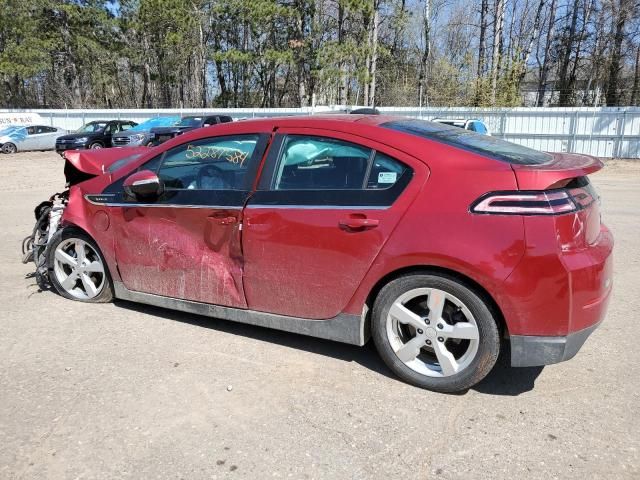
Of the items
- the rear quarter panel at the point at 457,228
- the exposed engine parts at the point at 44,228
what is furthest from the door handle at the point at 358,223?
the exposed engine parts at the point at 44,228

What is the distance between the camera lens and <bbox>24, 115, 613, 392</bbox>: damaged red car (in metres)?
2.93

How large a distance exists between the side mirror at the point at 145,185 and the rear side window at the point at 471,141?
5.63 feet

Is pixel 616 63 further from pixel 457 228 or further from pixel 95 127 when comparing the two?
pixel 457 228

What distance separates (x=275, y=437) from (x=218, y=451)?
0.30 m

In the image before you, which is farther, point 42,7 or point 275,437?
point 42,7

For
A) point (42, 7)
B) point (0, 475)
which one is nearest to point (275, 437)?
point (0, 475)

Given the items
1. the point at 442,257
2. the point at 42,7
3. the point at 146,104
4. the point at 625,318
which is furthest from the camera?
A: the point at 146,104

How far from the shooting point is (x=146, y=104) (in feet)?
155

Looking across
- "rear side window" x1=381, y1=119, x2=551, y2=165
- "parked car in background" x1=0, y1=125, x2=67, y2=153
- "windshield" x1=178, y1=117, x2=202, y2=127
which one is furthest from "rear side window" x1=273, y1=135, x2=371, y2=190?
"parked car in background" x1=0, y1=125, x2=67, y2=153

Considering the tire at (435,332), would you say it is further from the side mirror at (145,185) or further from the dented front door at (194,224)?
the side mirror at (145,185)

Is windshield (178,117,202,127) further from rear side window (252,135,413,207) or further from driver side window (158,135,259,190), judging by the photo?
rear side window (252,135,413,207)

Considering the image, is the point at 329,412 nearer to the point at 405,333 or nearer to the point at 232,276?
the point at 405,333

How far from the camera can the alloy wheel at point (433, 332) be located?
3.11 meters

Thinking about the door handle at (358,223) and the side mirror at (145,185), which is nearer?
the door handle at (358,223)
